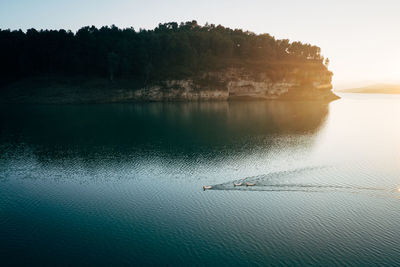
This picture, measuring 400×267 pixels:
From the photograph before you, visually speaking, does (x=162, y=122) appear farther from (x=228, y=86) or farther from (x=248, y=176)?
(x=228, y=86)

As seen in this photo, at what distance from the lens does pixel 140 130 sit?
63.0 metres

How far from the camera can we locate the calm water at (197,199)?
20.4 m

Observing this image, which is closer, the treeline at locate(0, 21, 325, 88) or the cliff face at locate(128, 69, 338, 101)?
the treeline at locate(0, 21, 325, 88)

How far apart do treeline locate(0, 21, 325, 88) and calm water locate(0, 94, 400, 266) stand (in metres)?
70.7

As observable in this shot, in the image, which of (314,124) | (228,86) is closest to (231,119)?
(314,124)

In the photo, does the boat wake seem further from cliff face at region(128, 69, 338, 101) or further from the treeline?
the treeline

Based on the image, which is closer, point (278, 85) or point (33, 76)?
point (33, 76)

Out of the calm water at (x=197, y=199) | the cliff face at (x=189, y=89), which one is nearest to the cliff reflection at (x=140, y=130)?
the calm water at (x=197, y=199)

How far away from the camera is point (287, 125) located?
71188 mm

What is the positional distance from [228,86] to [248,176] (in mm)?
98928

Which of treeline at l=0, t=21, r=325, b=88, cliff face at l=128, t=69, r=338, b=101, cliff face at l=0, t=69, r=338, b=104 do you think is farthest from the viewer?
cliff face at l=128, t=69, r=338, b=101

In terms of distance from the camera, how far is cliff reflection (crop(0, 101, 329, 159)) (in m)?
49.6

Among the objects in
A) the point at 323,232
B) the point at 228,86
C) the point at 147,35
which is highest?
the point at 147,35

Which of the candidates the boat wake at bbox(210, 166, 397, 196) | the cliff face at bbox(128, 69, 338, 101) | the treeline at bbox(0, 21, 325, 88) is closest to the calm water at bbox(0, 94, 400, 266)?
the boat wake at bbox(210, 166, 397, 196)
